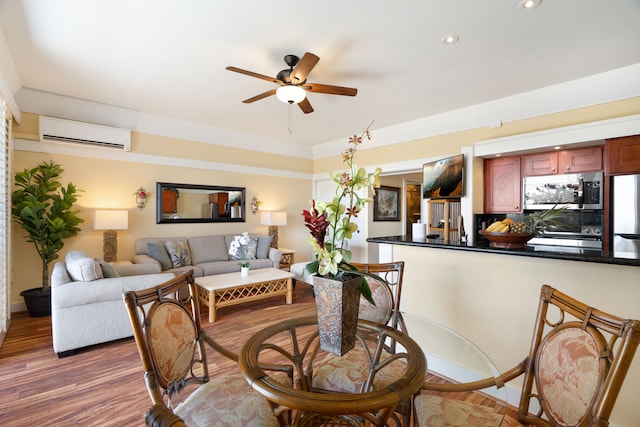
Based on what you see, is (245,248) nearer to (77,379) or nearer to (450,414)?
(77,379)

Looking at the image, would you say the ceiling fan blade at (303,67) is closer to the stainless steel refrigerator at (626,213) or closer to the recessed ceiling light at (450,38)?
the recessed ceiling light at (450,38)

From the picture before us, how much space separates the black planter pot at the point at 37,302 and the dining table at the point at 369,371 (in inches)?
139

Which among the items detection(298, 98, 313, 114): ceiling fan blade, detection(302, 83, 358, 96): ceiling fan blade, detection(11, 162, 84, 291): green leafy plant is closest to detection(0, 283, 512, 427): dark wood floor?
detection(11, 162, 84, 291): green leafy plant

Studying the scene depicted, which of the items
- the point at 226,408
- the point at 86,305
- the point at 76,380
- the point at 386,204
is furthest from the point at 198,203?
the point at 226,408

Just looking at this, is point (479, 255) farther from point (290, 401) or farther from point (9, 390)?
point (9, 390)

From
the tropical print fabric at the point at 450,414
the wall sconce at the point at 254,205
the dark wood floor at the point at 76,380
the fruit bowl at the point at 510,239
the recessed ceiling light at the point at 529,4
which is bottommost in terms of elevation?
the dark wood floor at the point at 76,380

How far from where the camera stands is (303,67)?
240 cm

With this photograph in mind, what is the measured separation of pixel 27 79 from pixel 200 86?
6.35ft

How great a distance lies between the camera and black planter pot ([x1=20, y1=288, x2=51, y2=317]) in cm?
335

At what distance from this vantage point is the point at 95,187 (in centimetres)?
404

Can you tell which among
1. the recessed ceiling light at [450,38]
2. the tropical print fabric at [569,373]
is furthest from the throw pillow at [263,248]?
the tropical print fabric at [569,373]

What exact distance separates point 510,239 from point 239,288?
2.94 m

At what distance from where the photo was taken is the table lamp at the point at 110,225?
3752 mm

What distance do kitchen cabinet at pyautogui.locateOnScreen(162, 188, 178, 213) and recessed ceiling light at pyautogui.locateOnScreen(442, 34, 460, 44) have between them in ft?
14.1
